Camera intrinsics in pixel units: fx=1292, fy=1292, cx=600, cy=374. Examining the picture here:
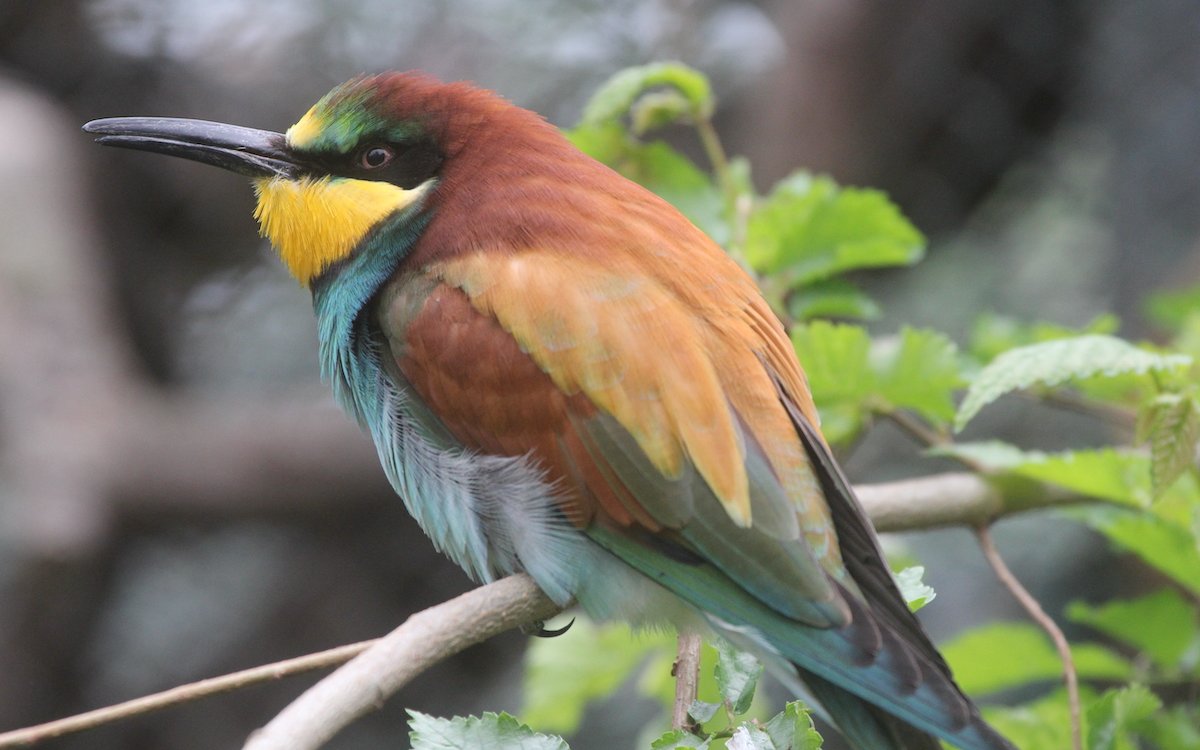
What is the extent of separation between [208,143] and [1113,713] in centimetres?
149

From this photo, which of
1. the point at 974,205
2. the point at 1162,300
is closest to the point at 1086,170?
the point at 974,205

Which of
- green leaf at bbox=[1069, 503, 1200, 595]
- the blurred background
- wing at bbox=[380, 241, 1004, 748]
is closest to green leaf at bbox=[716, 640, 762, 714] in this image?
wing at bbox=[380, 241, 1004, 748]

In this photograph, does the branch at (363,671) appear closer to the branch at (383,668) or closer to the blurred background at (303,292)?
the branch at (383,668)

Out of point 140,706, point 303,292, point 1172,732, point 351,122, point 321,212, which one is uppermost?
point 351,122

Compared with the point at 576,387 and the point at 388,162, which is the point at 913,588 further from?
the point at 388,162

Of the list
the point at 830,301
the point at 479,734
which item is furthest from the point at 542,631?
the point at 479,734

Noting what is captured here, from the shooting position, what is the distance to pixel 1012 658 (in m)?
1.94

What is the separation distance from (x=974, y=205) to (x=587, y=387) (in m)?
3.12

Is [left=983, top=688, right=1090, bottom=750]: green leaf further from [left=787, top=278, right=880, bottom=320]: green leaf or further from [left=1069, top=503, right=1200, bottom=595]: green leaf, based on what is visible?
[left=787, top=278, right=880, bottom=320]: green leaf

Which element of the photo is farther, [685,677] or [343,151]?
[343,151]

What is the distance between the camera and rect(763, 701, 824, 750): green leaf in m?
1.15

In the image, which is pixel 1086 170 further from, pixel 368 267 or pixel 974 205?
pixel 368 267

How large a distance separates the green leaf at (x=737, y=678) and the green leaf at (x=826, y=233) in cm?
84

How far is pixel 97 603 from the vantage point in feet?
12.0
